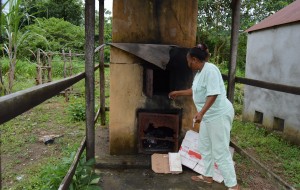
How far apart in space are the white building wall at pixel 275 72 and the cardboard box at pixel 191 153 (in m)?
3.24

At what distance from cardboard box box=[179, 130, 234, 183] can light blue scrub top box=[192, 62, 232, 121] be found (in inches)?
27.6

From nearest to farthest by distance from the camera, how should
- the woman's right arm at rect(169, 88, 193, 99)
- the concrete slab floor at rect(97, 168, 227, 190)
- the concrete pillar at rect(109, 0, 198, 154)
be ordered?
the concrete slab floor at rect(97, 168, 227, 190), the woman's right arm at rect(169, 88, 193, 99), the concrete pillar at rect(109, 0, 198, 154)

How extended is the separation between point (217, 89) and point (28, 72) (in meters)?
11.9

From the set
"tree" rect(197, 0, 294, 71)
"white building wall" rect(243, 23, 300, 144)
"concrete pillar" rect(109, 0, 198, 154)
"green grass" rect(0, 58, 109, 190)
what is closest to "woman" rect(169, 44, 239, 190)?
"concrete pillar" rect(109, 0, 198, 154)

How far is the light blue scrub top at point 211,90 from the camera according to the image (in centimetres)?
281

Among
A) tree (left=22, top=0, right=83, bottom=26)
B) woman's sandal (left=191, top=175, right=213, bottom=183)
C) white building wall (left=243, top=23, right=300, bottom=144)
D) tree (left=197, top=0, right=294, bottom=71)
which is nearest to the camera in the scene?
woman's sandal (left=191, top=175, right=213, bottom=183)

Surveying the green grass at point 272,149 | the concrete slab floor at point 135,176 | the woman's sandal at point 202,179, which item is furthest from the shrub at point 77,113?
the woman's sandal at point 202,179

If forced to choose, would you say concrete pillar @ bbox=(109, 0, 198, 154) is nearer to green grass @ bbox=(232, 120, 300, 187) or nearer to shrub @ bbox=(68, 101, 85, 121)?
green grass @ bbox=(232, 120, 300, 187)

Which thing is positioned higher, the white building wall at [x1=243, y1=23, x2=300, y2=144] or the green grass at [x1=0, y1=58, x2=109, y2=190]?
the white building wall at [x1=243, y1=23, x2=300, y2=144]

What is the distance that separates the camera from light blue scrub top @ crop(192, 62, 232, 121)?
2811 mm

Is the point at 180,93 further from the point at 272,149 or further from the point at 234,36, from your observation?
the point at 272,149

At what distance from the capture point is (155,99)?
3.81 m

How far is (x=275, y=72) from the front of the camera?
6625 millimetres

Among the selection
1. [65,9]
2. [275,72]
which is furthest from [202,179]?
[65,9]
